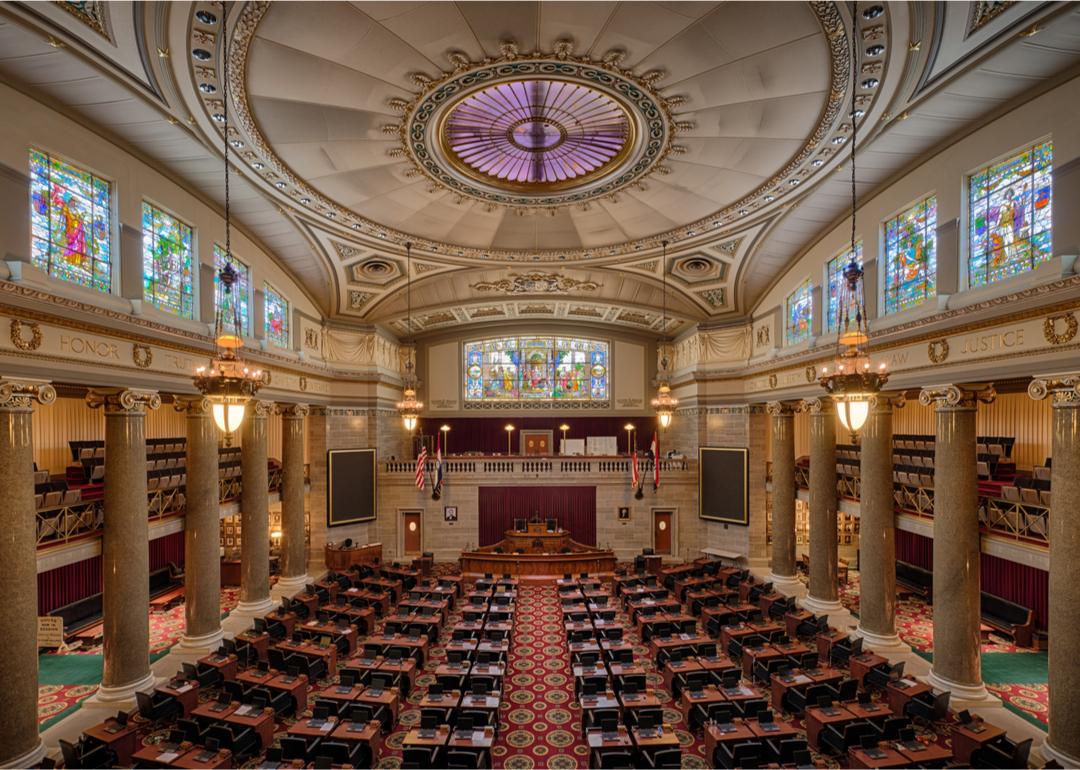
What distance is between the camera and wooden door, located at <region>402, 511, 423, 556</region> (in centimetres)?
2150

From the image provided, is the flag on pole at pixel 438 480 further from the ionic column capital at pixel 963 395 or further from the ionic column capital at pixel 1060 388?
the ionic column capital at pixel 1060 388

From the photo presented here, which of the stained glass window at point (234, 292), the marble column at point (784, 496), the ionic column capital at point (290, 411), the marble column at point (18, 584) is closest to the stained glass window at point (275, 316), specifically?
the stained glass window at point (234, 292)

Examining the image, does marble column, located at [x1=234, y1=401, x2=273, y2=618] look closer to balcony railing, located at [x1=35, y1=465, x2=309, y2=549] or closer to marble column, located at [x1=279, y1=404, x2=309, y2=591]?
balcony railing, located at [x1=35, y1=465, x2=309, y2=549]

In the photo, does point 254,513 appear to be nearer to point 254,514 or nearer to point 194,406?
point 254,514

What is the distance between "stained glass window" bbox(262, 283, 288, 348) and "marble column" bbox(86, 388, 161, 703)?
19.3 ft

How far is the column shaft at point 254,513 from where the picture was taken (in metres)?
14.9

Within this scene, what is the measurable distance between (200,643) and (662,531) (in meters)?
15.3

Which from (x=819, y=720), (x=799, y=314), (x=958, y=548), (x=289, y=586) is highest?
(x=799, y=314)

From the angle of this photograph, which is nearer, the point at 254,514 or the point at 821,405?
the point at 821,405

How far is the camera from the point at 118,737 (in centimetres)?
786

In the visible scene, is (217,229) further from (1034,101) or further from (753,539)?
(753,539)

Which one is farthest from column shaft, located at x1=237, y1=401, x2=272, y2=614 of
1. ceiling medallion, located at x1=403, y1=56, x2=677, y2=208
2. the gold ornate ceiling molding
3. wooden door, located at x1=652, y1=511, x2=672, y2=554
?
wooden door, located at x1=652, y1=511, x2=672, y2=554

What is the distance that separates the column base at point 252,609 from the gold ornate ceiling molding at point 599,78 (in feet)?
33.5

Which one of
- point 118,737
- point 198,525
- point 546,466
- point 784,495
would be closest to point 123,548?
point 198,525
